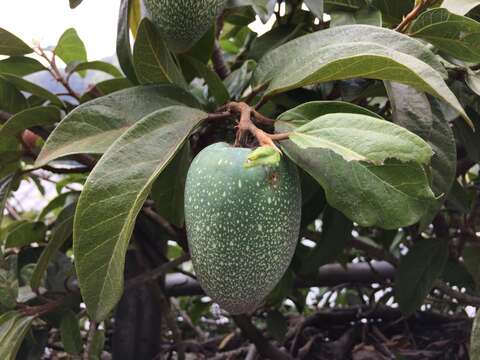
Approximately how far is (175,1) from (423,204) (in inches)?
9.4

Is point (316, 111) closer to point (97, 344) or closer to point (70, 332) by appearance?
point (70, 332)

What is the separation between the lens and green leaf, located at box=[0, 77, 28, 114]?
27.5 inches

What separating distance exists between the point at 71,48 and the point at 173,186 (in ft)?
1.21

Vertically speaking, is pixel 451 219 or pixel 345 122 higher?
pixel 345 122

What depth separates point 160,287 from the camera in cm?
94

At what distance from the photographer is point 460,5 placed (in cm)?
58

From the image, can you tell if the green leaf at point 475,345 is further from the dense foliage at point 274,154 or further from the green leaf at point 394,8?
the green leaf at point 394,8

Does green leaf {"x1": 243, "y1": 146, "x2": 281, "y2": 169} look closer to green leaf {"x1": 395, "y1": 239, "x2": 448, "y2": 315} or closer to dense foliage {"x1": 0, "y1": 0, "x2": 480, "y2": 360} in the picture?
dense foliage {"x1": 0, "y1": 0, "x2": 480, "y2": 360}

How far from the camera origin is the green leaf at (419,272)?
76 centimetres

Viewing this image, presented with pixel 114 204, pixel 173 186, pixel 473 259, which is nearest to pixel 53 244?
pixel 173 186

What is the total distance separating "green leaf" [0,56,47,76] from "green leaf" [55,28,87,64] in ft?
0.35

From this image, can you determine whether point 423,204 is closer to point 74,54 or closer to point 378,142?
point 378,142

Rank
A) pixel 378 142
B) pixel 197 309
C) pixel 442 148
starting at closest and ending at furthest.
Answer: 1. pixel 378 142
2. pixel 442 148
3. pixel 197 309

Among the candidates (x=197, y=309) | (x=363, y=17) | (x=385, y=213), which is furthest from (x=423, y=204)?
(x=197, y=309)
